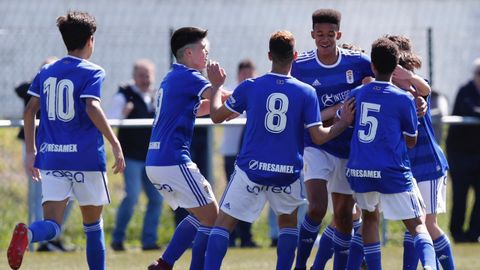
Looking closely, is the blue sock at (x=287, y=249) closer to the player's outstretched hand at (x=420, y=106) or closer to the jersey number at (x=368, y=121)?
the jersey number at (x=368, y=121)

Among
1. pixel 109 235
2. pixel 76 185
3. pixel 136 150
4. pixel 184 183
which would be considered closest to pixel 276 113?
pixel 184 183

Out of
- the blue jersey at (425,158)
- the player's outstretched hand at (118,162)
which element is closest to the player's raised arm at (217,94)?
the player's outstretched hand at (118,162)

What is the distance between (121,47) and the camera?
1535 cm

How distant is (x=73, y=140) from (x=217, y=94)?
1110mm

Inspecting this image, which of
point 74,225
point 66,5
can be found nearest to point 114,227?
point 74,225

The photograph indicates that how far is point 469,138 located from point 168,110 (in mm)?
6437

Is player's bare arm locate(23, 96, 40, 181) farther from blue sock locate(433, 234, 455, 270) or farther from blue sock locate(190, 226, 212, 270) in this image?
blue sock locate(433, 234, 455, 270)

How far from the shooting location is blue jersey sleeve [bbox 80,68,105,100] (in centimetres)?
931

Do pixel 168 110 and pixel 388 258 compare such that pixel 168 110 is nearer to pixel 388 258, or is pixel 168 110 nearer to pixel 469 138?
pixel 388 258

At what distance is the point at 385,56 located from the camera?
9.30 metres

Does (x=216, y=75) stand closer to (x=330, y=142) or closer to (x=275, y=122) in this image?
(x=275, y=122)

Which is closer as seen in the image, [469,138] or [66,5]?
[469,138]

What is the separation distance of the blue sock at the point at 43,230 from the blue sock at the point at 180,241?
0.90m

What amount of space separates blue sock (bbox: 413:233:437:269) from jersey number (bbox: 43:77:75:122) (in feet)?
8.78
